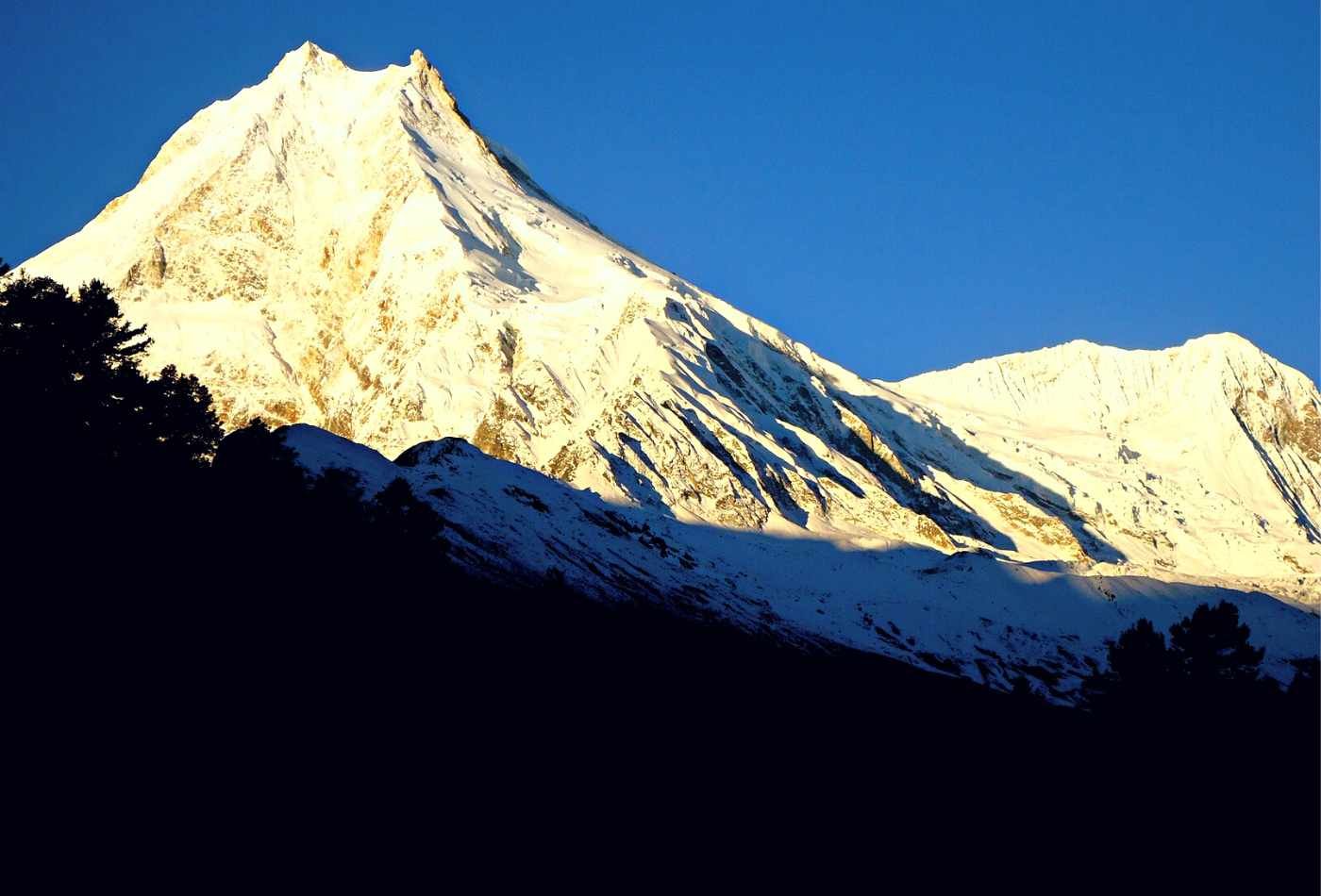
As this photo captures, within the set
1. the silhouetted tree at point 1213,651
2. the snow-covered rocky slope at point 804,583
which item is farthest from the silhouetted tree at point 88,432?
the silhouetted tree at point 1213,651

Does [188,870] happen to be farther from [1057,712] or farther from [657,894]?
[1057,712]

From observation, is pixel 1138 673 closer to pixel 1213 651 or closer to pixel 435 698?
pixel 1213 651

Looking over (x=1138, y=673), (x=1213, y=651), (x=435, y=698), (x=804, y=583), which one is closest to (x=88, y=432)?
(x=435, y=698)

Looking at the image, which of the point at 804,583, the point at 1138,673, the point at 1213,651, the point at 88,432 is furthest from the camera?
the point at 804,583

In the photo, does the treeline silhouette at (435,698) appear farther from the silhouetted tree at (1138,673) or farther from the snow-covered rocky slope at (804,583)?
the snow-covered rocky slope at (804,583)

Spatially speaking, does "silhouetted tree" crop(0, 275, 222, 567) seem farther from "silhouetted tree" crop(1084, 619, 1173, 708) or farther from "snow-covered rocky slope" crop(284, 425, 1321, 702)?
"silhouetted tree" crop(1084, 619, 1173, 708)

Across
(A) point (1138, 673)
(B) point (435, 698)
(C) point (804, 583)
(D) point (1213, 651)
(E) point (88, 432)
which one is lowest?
(B) point (435, 698)

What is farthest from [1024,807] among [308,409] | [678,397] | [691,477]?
[308,409]
